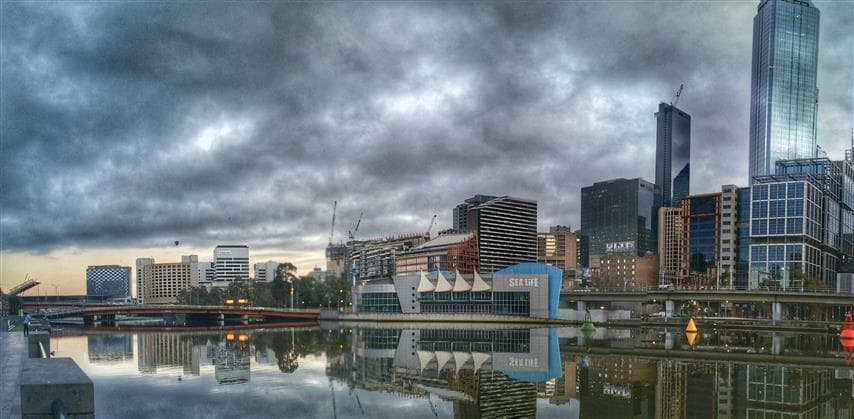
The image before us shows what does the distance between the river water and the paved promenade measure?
476cm

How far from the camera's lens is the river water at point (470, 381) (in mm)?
30047

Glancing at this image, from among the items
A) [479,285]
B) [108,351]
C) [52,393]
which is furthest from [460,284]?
[52,393]

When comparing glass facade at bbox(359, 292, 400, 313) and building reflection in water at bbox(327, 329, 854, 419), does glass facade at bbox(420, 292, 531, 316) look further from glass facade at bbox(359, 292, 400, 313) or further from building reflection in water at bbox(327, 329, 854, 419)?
building reflection in water at bbox(327, 329, 854, 419)

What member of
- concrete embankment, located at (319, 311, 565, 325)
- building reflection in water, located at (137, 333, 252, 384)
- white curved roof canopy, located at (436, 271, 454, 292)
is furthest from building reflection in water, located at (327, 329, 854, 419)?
white curved roof canopy, located at (436, 271, 454, 292)

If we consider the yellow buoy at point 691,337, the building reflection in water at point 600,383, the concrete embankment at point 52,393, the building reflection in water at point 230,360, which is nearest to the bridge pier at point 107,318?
the building reflection in water at point 230,360

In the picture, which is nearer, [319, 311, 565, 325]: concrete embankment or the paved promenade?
the paved promenade

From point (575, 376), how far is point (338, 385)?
15.9m

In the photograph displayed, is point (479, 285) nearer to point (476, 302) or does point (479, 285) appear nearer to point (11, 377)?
point (476, 302)

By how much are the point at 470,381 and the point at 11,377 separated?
24927 millimetres

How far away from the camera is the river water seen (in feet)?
98.6

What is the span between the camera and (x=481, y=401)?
104 ft

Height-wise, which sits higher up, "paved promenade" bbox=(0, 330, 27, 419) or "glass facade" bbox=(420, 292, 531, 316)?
"paved promenade" bbox=(0, 330, 27, 419)

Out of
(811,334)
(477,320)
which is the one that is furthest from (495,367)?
(811,334)

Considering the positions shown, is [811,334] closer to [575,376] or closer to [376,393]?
[575,376]
